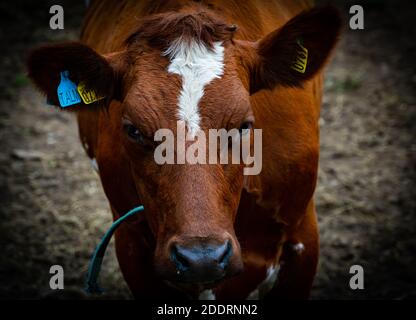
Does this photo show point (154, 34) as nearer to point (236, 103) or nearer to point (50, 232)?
point (236, 103)

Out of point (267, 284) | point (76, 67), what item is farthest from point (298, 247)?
point (76, 67)

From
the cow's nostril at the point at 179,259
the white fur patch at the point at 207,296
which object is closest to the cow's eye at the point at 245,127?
the cow's nostril at the point at 179,259

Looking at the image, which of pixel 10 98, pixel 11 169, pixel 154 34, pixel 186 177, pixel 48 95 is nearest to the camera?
pixel 186 177

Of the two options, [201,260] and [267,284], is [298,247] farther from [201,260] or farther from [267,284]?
[201,260]

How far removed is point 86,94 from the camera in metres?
2.91

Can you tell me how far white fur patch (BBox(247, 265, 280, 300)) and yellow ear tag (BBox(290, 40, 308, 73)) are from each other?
1188 mm

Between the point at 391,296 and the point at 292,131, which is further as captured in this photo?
the point at 391,296

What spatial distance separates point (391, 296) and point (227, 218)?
7.41 feet

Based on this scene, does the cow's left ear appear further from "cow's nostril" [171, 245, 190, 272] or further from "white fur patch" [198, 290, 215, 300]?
"white fur patch" [198, 290, 215, 300]

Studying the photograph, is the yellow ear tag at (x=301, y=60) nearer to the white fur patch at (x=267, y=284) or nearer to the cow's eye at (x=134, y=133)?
the cow's eye at (x=134, y=133)

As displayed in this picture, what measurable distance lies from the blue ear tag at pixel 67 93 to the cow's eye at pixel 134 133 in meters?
0.39

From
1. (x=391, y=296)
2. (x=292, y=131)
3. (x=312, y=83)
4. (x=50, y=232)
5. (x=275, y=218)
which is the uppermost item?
(x=312, y=83)

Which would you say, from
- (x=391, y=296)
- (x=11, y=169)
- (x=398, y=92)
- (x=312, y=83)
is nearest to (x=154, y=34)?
(x=312, y=83)

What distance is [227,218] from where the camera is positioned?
251cm
